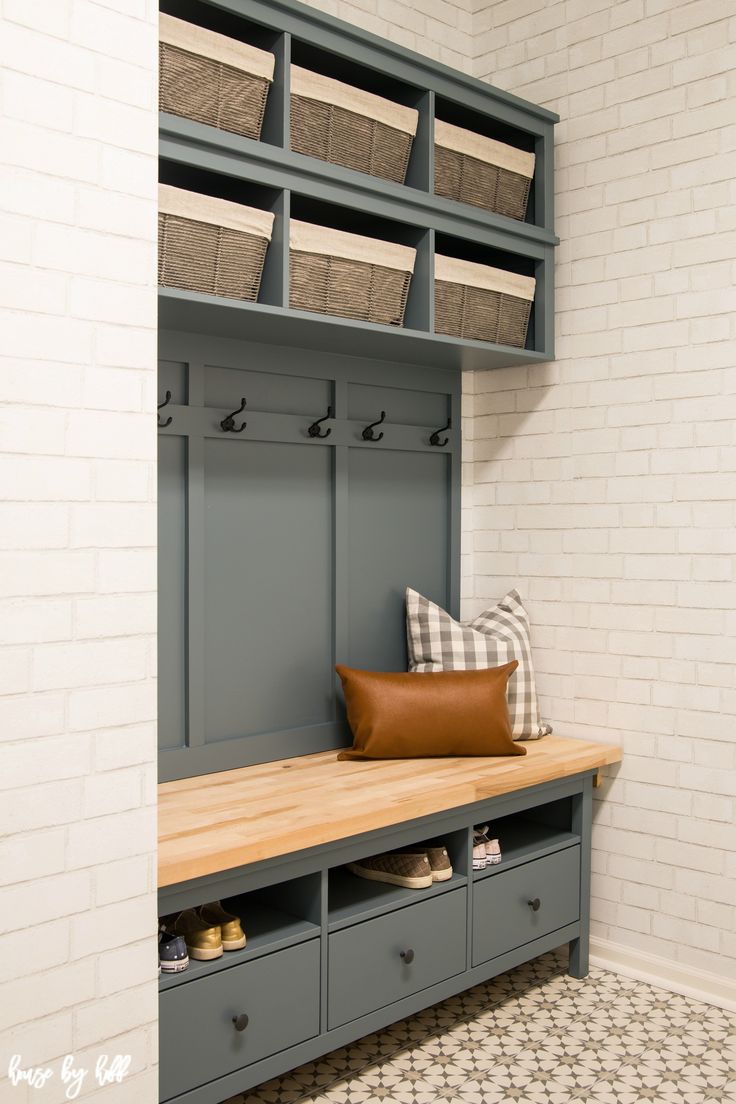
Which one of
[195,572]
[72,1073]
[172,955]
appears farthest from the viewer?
[195,572]

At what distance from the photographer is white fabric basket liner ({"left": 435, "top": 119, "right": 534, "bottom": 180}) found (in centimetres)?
282

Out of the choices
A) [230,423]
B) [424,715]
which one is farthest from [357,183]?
[424,715]

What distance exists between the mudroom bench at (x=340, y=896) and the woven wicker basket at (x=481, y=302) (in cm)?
122

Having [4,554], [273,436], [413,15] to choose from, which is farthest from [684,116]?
[4,554]

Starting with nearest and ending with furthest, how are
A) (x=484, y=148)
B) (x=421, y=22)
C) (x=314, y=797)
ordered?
(x=314, y=797)
(x=484, y=148)
(x=421, y=22)

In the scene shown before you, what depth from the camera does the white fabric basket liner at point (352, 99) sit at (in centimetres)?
245

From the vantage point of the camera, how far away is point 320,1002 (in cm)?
227

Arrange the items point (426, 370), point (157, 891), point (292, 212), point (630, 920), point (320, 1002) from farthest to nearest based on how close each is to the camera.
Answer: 1. point (426, 370)
2. point (630, 920)
3. point (292, 212)
4. point (320, 1002)
5. point (157, 891)

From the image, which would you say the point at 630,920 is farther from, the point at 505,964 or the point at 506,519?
the point at 506,519

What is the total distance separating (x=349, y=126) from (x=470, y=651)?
149 cm

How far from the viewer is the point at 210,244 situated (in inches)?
90.6

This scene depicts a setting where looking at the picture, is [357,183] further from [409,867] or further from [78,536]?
[409,867]

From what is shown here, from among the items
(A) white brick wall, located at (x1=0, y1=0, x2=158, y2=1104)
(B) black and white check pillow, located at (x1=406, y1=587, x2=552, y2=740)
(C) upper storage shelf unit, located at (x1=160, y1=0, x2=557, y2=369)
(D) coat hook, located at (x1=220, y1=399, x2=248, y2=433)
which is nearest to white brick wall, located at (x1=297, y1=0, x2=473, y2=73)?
(C) upper storage shelf unit, located at (x1=160, y1=0, x2=557, y2=369)

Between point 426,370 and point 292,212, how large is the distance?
736mm
